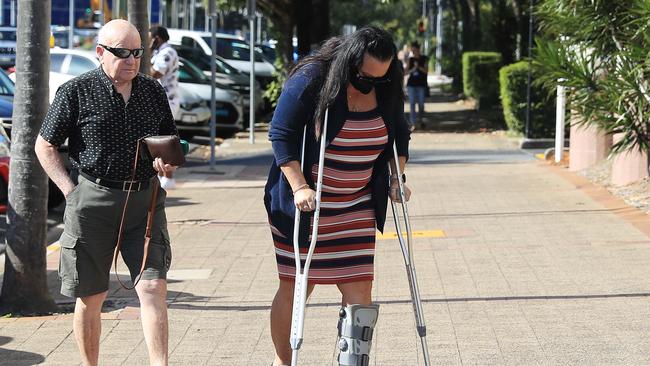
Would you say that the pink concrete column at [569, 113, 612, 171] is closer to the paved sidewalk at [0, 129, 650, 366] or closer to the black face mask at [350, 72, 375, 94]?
the paved sidewalk at [0, 129, 650, 366]

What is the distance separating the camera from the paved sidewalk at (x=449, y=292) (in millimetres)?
6691

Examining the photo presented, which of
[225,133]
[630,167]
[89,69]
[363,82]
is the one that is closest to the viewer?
[363,82]

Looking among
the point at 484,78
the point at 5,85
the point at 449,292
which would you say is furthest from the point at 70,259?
the point at 484,78

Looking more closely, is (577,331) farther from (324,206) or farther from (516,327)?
(324,206)

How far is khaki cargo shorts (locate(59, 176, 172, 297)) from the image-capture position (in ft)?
18.0

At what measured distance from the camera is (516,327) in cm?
717

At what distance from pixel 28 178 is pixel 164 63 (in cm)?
608

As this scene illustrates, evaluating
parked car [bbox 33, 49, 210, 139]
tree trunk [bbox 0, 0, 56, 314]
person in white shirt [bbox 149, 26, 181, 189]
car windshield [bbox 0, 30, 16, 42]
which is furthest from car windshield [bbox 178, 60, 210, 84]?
tree trunk [bbox 0, 0, 56, 314]

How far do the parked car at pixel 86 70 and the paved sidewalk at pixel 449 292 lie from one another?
7.07 metres

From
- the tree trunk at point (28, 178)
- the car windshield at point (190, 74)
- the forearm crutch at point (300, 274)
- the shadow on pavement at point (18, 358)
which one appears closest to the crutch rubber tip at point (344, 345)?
the forearm crutch at point (300, 274)

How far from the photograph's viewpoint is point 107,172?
5.45m

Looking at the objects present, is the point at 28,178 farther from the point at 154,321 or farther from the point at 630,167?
the point at 630,167

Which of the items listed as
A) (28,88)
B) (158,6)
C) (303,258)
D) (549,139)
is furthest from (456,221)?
(158,6)

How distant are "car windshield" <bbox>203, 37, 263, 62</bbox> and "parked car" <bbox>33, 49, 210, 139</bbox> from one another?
7.94 meters
